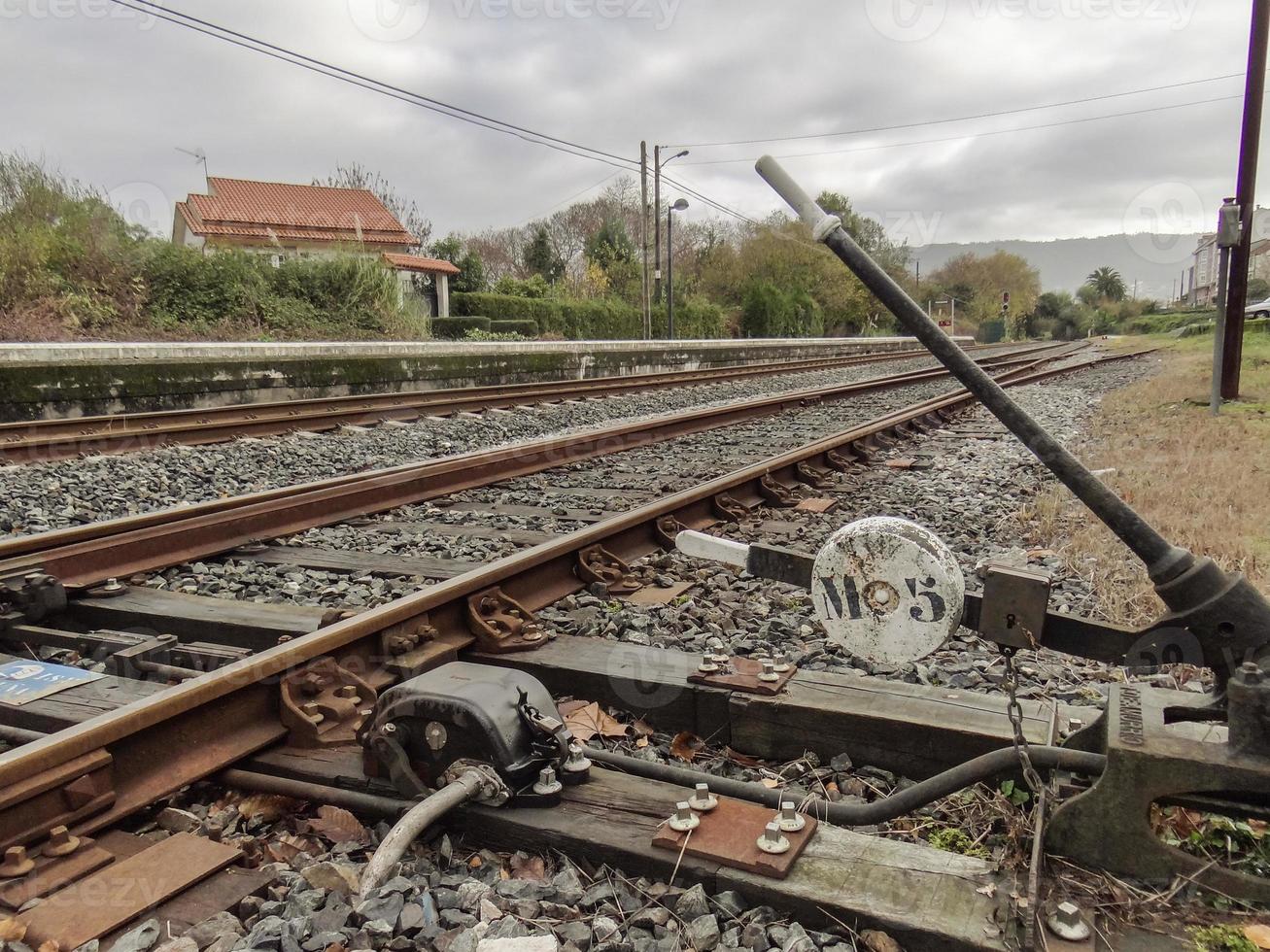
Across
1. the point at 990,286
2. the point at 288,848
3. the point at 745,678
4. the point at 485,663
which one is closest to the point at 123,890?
the point at 288,848

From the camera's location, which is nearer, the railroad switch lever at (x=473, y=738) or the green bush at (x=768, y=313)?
the railroad switch lever at (x=473, y=738)

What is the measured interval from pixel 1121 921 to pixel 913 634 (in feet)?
1.79

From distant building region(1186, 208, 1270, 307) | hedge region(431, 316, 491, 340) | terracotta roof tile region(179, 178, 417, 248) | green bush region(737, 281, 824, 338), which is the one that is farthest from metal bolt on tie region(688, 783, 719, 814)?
distant building region(1186, 208, 1270, 307)

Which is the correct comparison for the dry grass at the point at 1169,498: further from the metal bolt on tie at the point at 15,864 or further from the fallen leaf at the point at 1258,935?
the metal bolt on tie at the point at 15,864

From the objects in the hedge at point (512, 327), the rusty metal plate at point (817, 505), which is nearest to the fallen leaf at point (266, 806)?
the rusty metal plate at point (817, 505)

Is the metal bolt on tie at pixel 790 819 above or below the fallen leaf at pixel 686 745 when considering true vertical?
above

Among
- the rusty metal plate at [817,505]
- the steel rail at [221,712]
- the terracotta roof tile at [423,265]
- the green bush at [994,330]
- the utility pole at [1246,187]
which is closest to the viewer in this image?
the steel rail at [221,712]

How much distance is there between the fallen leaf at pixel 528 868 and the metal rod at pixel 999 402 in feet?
3.81

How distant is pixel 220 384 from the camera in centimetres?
1041

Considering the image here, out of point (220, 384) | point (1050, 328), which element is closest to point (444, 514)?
point (220, 384)

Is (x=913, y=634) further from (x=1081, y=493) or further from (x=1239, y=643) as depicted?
(x=1239, y=643)

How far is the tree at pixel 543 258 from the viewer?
49.2 m

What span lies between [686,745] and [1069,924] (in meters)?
1.06

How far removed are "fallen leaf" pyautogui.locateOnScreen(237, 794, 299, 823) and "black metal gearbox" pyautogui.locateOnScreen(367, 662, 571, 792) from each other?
1.04 ft
